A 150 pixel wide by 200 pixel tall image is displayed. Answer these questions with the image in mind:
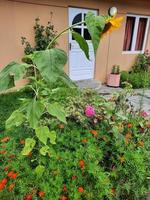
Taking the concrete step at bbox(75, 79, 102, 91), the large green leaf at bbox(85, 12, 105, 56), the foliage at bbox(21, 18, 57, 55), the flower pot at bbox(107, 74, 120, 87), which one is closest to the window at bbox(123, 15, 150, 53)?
the flower pot at bbox(107, 74, 120, 87)

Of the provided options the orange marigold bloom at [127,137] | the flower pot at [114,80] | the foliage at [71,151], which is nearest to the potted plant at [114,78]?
the flower pot at [114,80]

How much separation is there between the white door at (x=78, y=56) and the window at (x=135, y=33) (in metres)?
1.70

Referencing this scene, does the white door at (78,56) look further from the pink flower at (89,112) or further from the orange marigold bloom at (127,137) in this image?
the orange marigold bloom at (127,137)

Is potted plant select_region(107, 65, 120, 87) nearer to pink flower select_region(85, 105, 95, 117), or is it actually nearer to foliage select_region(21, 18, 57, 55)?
foliage select_region(21, 18, 57, 55)

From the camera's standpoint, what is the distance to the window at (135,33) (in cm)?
724

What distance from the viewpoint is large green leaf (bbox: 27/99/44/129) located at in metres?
1.42

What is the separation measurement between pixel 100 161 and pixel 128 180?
304 mm

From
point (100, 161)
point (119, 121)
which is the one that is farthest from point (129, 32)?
Result: point (100, 161)

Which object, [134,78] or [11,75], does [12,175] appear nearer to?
[11,75]

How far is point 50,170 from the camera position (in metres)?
1.81

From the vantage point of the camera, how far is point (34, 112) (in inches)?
57.2

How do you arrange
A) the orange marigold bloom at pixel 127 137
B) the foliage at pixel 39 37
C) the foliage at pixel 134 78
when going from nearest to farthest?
the orange marigold bloom at pixel 127 137 → the foliage at pixel 39 37 → the foliage at pixel 134 78

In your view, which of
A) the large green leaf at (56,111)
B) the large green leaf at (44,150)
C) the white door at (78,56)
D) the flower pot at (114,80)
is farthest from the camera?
the flower pot at (114,80)

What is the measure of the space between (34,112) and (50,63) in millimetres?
422
